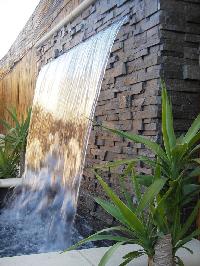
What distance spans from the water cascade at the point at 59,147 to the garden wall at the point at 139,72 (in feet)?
0.58

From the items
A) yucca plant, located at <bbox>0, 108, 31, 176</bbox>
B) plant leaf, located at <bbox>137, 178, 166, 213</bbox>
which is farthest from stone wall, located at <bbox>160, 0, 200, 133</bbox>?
yucca plant, located at <bbox>0, 108, 31, 176</bbox>

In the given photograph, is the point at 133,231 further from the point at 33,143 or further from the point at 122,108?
the point at 33,143

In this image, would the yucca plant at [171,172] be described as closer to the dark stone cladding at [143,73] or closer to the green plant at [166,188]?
the green plant at [166,188]

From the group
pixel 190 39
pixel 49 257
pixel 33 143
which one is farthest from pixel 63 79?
pixel 49 257

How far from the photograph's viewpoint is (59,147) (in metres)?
4.03

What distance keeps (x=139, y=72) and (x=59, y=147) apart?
145cm

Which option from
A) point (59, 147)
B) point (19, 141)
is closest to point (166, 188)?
point (59, 147)

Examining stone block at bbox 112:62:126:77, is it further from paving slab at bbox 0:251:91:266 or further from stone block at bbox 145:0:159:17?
paving slab at bbox 0:251:91:266

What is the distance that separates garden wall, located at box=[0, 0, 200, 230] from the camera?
8.99 ft

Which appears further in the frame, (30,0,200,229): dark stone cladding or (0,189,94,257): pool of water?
(0,189,94,257): pool of water

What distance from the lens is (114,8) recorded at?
3514mm

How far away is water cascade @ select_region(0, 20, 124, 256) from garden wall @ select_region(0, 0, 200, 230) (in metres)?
0.18

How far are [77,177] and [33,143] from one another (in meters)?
1.87

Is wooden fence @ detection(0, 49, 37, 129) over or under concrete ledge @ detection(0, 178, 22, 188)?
over
